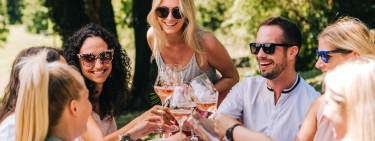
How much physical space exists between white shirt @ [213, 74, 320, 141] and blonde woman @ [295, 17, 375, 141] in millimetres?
283

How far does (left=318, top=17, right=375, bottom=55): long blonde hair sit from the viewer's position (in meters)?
2.50

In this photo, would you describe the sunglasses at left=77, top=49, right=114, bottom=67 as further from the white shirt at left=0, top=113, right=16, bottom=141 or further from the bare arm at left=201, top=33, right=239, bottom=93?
the bare arm at left=201, top=33, right=239, bottom=93

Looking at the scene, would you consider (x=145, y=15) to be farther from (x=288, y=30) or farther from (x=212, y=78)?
(x=288, y=30)

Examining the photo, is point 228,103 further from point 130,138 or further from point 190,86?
point 130,138

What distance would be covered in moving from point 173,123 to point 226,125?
1.86 ft

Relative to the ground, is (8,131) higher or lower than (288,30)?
lower

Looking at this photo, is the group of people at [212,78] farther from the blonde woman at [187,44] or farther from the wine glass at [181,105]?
the wine glass at [181,105]

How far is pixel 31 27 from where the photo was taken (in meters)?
37.2

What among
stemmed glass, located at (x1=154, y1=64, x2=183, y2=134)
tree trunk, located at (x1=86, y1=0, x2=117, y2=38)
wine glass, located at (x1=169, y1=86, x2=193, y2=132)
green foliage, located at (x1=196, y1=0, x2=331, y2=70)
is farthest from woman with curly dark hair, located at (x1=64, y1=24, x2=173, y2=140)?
green foliage, located at (x1=196, y1=0, x2=331, y2=70)

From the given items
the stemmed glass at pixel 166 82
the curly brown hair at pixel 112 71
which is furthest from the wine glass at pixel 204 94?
the curly brown hair at pixel 112 71

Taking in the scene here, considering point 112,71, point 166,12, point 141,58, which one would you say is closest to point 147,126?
point 112,71

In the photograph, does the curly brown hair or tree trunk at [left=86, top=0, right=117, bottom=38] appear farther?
tree trunk at [left=86, top=0, right=117, bottom=38]

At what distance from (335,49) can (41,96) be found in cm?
214

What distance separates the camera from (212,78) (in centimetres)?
393
